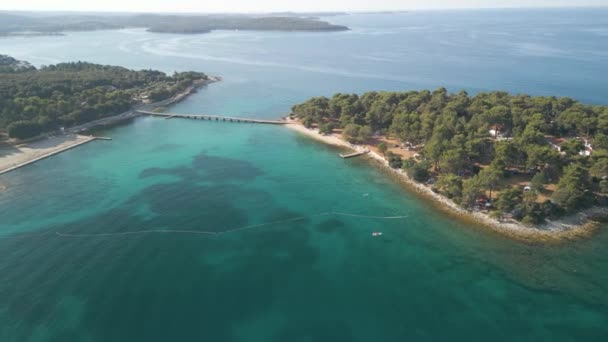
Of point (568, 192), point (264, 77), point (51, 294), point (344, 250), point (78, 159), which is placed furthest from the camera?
point (264, 77)

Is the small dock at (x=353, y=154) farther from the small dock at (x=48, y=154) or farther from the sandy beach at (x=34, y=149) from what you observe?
the sandy beach at (x=34, y=149)

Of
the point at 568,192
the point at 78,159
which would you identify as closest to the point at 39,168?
the point at 78,159

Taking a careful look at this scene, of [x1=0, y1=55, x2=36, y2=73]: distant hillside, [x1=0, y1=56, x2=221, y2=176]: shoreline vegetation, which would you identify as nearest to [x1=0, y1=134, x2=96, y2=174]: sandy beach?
[x1=0, y1=56, x2=221, y2=176]: shoreline vegetation

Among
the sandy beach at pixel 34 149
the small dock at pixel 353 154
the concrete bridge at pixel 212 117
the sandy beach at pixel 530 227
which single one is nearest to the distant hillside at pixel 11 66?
the concrete bridge at pixel 212 117

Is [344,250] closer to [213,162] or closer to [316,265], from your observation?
[316,265]

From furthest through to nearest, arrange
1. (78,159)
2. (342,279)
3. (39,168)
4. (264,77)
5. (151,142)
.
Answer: (264,77), (151,142), (78,159), (39,168), (342,279)

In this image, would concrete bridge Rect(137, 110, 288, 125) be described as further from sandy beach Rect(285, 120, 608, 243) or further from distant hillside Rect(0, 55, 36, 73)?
distant hillside Rect(0, 55, 36, 73)
